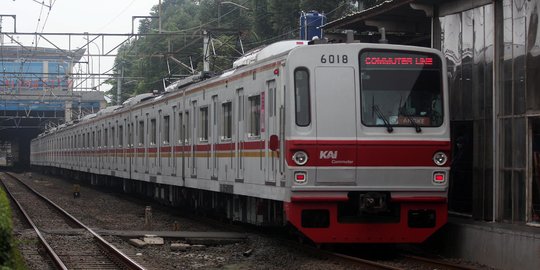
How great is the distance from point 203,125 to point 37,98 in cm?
4888

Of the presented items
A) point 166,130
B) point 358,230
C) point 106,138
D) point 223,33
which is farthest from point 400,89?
point 223,33

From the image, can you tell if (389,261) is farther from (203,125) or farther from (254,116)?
(203,125)

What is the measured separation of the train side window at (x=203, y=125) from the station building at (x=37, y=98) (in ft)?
115

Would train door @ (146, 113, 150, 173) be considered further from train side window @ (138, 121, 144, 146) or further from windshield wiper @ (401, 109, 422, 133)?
windshield wiper @ (401, 109, 422, 133)

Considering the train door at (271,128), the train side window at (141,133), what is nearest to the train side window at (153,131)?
the train side window at (141,133)

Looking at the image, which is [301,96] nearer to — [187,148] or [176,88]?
[187,148]

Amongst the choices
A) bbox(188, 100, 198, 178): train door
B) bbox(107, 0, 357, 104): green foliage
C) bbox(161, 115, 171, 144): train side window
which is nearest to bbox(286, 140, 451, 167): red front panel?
bbox(188, 100, 198, 178): train door

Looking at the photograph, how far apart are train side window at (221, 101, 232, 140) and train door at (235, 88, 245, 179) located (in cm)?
58

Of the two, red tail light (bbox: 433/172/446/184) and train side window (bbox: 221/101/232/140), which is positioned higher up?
train side window (bbox: 221/101/232/140)

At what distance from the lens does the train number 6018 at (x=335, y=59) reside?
11430mm

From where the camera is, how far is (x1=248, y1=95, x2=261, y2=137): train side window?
13094mm

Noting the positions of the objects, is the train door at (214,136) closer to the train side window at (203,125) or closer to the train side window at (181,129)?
the train side window at (203,125)

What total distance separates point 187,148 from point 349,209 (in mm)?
7508

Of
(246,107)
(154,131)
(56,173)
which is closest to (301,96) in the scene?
(246,107)
